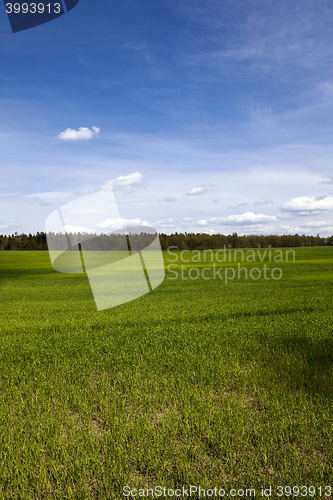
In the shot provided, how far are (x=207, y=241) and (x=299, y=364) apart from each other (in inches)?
3882

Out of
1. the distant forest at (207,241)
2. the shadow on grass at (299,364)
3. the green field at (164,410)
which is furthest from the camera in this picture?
the distant forest at (207,241)

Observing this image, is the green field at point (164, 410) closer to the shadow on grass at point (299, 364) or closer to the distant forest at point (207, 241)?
the shadow on grass at point (299, 364)

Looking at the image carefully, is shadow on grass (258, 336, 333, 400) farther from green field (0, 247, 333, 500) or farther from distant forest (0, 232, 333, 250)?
distant forest (0, 232, 333, 250)

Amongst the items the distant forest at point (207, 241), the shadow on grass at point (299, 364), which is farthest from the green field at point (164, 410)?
the distant forest at point (207, 241)

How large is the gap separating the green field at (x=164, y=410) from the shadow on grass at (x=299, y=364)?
25 mm

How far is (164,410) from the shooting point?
509cm

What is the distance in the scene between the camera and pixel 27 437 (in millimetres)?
4332

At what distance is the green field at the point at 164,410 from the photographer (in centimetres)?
366

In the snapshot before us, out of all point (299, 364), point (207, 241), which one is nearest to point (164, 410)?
point (299, 364)

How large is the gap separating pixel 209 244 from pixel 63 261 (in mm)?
97603

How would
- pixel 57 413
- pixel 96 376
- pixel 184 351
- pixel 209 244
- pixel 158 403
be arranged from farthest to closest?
1. pixel 209 244
2. pixel 184 351
3. pixel 96 376
4. pixel 158 403
5. pixel 57 413

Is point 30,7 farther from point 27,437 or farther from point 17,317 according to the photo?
point 17,317

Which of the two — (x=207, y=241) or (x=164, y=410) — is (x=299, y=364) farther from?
(x=207, y=241)

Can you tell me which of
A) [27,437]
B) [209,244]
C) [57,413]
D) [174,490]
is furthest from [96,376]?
[209,244]
